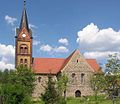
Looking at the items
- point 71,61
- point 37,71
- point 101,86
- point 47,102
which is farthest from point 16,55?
point 47,102

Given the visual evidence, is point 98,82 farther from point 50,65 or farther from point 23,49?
point 23,49

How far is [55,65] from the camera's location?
8788 cm

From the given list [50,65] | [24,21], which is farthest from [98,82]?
[24,21]

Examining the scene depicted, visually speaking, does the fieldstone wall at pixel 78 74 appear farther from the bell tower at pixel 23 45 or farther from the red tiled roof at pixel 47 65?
the bell tower at pixel 23 45

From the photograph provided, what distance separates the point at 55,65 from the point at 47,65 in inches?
81.5

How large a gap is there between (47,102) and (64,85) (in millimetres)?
32645

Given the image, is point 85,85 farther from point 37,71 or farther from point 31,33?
point 31,33

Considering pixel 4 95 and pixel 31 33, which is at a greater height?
pixel 31 33

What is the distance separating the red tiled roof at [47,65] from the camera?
8581 centimetres

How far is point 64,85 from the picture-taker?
7338 centimetres

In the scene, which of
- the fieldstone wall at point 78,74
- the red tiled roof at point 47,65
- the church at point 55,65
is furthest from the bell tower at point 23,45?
the fieldstone wall at point 78,74

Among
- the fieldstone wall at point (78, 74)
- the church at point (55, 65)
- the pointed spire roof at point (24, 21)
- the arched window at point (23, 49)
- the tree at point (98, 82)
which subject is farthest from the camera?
the pointed spire roof at point (24, 21)

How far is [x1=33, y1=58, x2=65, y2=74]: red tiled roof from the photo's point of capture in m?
85.8

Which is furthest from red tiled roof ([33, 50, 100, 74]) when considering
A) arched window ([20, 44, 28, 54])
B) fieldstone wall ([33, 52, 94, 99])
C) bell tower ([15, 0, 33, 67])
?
arched window ([20, 44, 28, 54])
